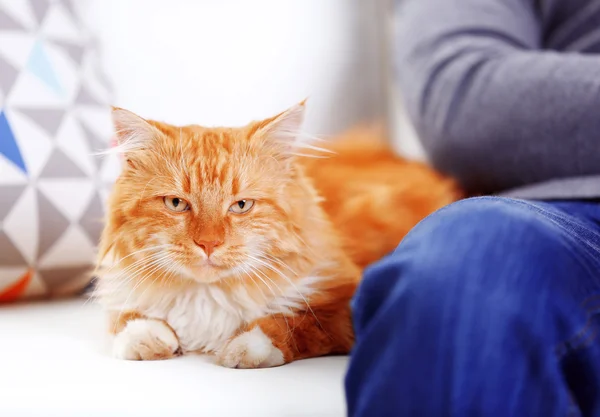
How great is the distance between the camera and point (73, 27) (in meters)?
1.43

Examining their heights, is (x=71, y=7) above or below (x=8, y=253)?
above

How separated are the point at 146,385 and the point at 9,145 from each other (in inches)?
27.3

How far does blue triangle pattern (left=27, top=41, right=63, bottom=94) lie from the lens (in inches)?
51.8

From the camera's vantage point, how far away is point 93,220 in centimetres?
134

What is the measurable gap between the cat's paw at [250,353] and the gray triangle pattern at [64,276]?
0.53 meters

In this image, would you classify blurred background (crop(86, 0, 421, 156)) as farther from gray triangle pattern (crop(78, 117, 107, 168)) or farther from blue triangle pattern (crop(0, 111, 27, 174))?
blue triangle pattern (crop(0, 111, 27, 174))

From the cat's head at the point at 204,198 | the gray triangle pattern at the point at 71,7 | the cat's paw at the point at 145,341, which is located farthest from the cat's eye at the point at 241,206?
the gray triangle pattern at the point at 71,7

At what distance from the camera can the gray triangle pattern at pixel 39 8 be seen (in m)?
1.36

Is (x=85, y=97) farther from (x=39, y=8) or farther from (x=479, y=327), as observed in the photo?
(x=479, y=327)

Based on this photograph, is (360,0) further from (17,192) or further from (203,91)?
(17,192)

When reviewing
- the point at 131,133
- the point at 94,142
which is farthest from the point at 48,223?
the point at 131,133

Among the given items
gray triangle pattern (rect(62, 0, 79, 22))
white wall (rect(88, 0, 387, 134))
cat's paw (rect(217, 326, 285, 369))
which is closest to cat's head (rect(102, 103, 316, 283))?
cat's paw (rect(217, 326, 285, 369))

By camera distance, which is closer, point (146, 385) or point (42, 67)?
point (146, 385)

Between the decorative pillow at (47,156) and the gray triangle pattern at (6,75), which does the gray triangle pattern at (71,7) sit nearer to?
the decorative pillow at (47,156)
